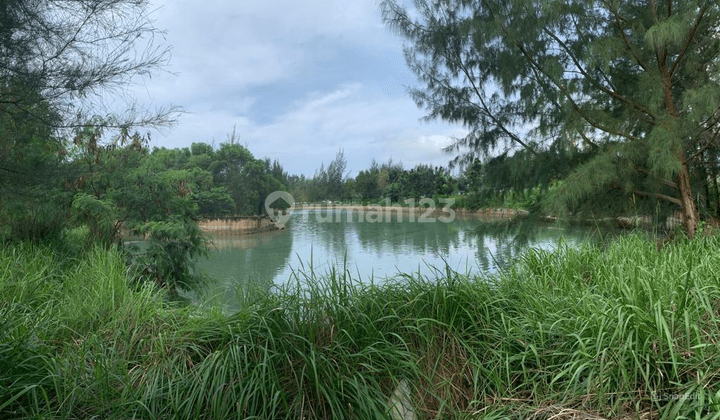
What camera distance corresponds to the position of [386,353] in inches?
62.6

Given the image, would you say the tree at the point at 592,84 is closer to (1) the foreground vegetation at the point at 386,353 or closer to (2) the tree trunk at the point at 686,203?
(2) the tree trunk at the point at 686,203

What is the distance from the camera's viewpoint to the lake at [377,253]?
2734mm

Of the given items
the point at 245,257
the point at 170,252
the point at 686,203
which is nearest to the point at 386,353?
the point at 686,203

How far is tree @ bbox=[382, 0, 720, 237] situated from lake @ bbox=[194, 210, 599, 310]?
740mm

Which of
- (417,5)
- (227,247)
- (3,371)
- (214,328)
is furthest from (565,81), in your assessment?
(227,247)

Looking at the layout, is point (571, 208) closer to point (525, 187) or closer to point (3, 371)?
point (525, 187)

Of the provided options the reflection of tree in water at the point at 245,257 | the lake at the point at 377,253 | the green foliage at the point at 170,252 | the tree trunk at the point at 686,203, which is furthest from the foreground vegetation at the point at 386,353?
the reflection of tree in water at the point at 245,257

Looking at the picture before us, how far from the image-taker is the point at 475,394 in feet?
4.83

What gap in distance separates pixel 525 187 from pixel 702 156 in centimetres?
171

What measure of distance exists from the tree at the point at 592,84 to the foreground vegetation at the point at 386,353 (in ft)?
6.24

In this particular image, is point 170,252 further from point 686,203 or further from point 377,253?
point 377,253

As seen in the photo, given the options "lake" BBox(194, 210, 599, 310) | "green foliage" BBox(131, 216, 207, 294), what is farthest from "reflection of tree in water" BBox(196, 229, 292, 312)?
"green foliage" BBox(131, 216, 207, 294)

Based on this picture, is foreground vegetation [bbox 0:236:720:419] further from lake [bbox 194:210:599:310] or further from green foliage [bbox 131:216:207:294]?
green foliage [bbox 131:216:207:294]

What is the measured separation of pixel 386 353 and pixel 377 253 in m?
7.83
